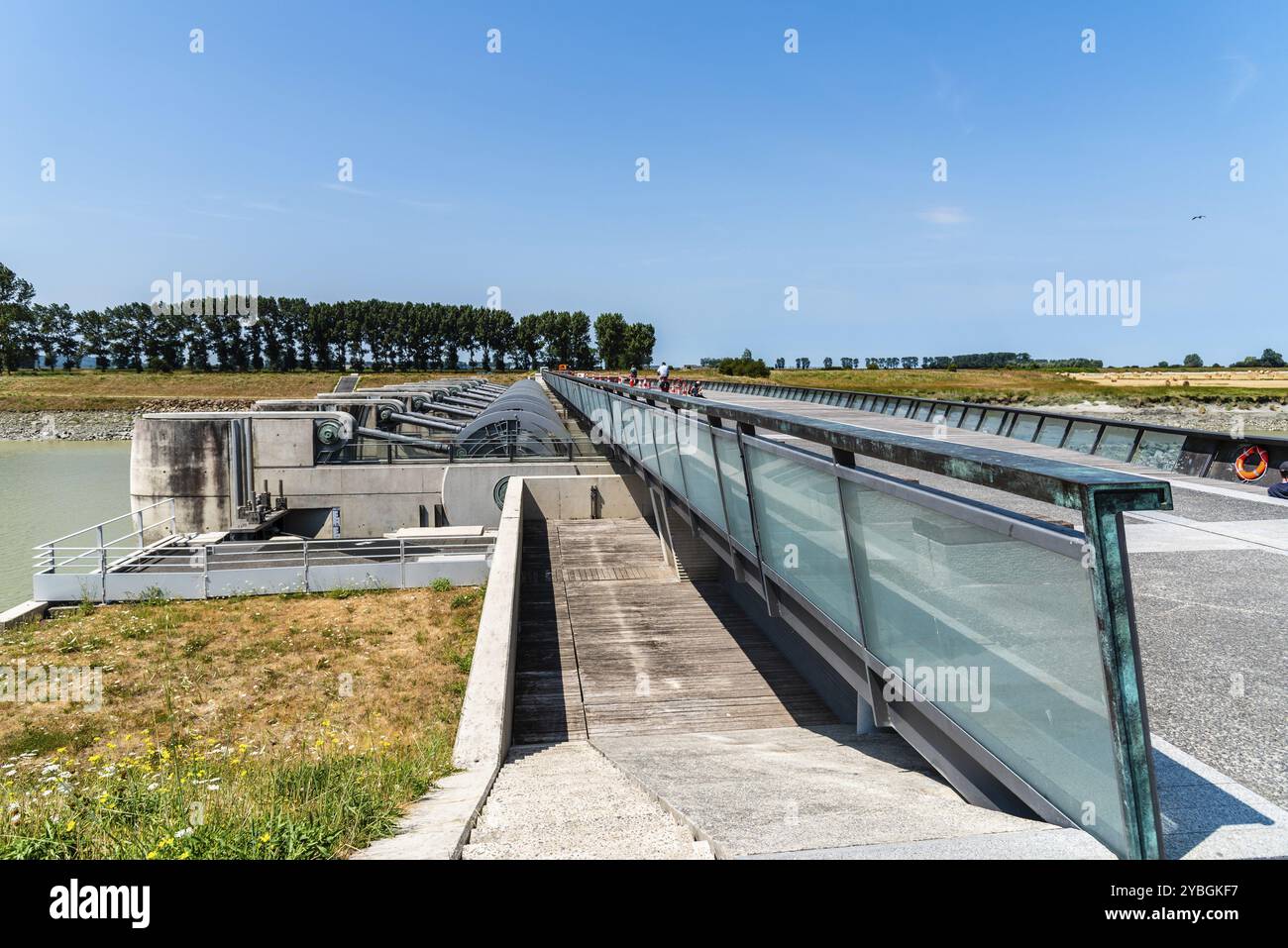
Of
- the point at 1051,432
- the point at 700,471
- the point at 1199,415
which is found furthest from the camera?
the point at 1199,415

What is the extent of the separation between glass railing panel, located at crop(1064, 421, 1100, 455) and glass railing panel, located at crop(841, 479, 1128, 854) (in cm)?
1334

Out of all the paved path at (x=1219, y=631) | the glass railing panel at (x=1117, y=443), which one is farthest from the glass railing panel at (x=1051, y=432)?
the paved path at (x=1219, y=631)

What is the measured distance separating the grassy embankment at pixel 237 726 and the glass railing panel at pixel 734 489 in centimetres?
255

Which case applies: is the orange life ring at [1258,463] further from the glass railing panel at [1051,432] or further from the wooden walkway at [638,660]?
the wooden walkway at [638,660]

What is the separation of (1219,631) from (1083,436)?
12.2 meters

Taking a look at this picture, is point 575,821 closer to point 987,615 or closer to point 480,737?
point 987,615

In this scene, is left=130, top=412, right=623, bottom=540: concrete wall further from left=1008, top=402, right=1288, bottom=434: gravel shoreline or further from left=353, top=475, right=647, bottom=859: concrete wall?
left=1008, top=402, right=1288, bottom=434: gravel shoreline

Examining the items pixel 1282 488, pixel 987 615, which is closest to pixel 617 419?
pixel 1282 488

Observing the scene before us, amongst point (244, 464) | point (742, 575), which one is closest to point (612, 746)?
point (742, 575)

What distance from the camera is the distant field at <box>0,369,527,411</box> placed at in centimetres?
8888

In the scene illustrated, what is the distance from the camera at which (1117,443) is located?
14.2 meters
